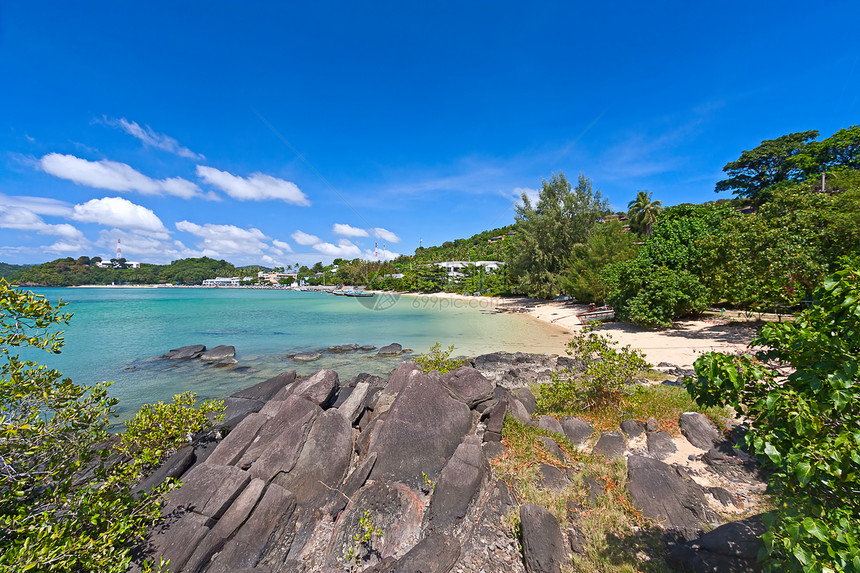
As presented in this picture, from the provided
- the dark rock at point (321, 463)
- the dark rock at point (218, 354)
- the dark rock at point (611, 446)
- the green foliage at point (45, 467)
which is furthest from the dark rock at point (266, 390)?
the dark rock at point (611, 446)

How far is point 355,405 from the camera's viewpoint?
803cm

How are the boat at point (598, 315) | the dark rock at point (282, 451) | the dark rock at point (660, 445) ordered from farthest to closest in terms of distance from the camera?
the boat at point (598, 315), the dark rock at point (660, 445), the dark rock at point (282, 451)

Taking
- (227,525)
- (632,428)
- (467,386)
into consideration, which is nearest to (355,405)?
(467,386)

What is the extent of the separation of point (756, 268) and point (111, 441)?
72.6 feet

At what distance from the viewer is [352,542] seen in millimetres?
4641

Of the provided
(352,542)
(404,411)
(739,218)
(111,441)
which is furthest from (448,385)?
(739,218)

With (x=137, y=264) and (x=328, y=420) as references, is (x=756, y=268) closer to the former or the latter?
(x=328, y=420)

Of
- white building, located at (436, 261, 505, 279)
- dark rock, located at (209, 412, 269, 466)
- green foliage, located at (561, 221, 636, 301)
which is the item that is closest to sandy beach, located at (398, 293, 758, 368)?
green foliage, located at (561, 221, 636, 301)

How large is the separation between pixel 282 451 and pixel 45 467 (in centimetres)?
316

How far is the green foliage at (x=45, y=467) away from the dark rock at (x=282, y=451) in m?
2.17

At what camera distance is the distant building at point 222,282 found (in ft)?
602

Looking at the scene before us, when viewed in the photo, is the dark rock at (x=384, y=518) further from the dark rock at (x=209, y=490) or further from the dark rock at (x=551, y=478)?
the dark rock at (x=551, y=478)

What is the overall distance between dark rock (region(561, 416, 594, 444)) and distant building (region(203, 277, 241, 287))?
204 metres

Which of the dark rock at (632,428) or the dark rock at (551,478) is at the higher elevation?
the dark rock at (632,428)
